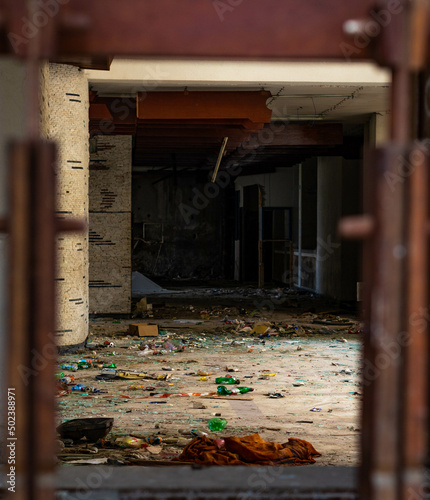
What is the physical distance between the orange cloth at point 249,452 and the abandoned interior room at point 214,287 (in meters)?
0.02

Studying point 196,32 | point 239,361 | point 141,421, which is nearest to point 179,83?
point 239,361

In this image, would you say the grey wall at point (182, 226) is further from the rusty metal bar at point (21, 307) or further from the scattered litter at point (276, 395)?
the rusty metal bar at point (21, 307)

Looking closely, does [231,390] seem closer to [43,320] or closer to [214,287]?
[43,320]

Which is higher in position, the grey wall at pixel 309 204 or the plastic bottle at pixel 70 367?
the grey wall at pixel 309 204

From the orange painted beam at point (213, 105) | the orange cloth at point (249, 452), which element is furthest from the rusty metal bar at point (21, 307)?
the orange painted beam at point (213, 105)

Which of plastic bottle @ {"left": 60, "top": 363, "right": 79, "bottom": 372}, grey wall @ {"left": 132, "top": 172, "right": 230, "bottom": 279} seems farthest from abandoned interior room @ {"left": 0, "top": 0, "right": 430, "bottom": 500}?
grey wall @ {"left": 132, "top": 172, "right": 230, "bottom": 279}

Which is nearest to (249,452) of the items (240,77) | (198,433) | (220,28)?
(198,433)

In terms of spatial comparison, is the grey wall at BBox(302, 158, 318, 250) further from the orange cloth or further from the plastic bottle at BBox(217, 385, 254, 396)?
the orange cloth

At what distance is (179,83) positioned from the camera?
25.6 ft

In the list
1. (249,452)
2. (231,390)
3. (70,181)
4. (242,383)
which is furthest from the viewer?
(70,181)

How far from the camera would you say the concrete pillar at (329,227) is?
13109 mm

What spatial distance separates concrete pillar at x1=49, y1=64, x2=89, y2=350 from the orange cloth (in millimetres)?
3746

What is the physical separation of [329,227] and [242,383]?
28.2 ft

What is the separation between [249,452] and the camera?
137 inches
